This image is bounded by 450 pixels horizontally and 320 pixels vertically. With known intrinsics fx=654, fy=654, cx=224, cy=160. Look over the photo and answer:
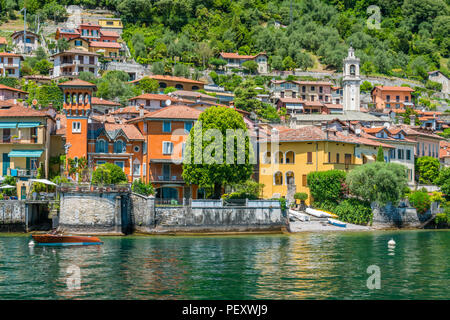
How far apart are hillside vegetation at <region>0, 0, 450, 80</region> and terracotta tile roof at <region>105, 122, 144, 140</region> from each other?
51702 mm

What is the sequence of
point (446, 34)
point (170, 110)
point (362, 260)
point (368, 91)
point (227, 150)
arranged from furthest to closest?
point (446, 34) < point (368, 91) < point (170, 110) < point (227, 150) < point (362, 260)

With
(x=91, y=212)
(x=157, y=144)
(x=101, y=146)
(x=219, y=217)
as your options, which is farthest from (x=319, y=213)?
(x=101, y=146)

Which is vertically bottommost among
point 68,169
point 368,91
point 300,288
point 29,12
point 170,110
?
point 300,288

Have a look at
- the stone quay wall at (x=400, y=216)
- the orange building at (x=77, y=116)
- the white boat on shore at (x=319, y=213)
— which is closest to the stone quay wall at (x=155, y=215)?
the white boat on shore at (x=319, y=213)

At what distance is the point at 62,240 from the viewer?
4222 cm

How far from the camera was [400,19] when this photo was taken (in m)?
182

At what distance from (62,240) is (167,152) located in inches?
778

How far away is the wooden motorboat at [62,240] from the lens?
41781 mm

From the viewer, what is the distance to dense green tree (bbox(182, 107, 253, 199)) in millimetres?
53906

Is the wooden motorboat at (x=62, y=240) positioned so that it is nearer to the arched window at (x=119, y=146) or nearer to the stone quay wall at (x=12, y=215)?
the stone quay wall at (x=12, y=215)
